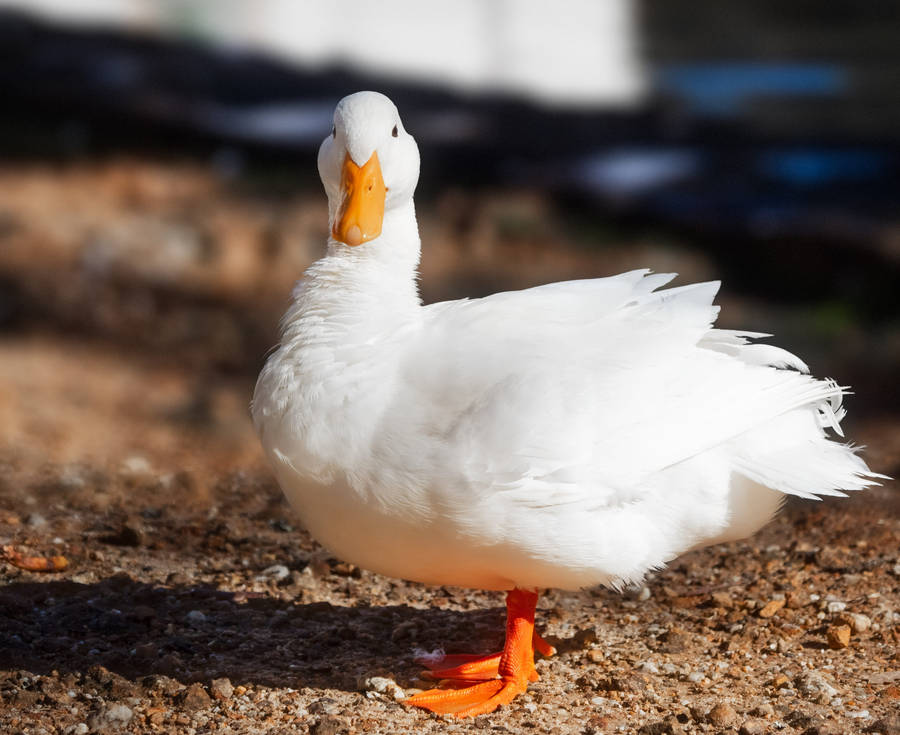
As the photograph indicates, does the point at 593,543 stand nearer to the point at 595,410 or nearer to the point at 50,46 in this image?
the point at 595,410

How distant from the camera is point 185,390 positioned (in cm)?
593

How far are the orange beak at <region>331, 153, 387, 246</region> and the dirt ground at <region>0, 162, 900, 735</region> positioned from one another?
122cm

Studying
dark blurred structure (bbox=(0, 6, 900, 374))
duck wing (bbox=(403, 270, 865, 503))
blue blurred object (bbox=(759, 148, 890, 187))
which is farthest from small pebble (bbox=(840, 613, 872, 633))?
blue blurred object (bbox=(759, 148, 890, 187))

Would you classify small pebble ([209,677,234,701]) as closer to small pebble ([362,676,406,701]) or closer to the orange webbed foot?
small pebble ([362,676,406,701])

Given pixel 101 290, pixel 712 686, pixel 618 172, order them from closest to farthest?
pixel 712 686 → pixel 101 290 → pixel 618 172

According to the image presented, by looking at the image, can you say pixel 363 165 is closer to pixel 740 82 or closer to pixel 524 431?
pixel 524 431

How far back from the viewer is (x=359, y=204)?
10.2 feet

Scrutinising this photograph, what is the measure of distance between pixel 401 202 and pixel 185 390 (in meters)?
2.98

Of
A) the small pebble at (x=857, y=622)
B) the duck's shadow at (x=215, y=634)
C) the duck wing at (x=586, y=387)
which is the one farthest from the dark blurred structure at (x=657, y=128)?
the duck's shadow at (x=215, y=634)

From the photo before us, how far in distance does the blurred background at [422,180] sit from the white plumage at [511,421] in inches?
79.0

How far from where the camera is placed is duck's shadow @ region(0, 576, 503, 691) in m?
3.30

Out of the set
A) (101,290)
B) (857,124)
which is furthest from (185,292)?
(857,124)

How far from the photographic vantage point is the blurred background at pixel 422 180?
607 centimetres

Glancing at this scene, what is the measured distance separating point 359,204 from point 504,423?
2.31 ft
